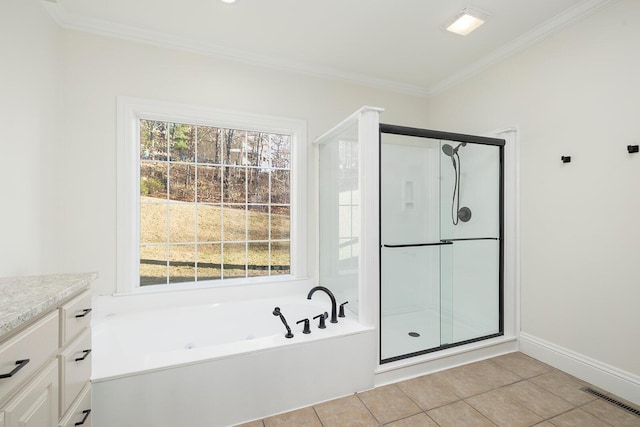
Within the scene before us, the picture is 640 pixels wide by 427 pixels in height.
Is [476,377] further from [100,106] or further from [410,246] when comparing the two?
[100,106]

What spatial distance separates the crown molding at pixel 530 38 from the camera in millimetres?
2047

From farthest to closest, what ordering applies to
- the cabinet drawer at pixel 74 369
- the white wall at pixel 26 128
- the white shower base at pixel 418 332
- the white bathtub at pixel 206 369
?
the white shower base at pixel 418 332, the white wall at pixel 26 128, the white bathtub at pixel 206 369, the cabinet drawer at pixel 74 369

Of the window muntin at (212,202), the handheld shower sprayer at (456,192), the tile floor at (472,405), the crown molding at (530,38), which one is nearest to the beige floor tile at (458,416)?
the tile floor at (472,405)

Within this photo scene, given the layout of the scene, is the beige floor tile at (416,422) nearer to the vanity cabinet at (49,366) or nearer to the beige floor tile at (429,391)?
the beige floor tile at (429,391)

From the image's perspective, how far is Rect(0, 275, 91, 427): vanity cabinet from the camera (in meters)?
0.84

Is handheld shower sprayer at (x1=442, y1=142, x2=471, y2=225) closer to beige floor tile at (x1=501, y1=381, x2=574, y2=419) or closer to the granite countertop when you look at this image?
beige floor tile at (x1=501, y1=381, x2=574, y2=419)

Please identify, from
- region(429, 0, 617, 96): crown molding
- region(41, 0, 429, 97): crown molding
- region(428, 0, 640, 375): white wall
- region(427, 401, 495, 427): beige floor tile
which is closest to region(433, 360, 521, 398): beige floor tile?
region(427, 401, 495, 427): beige floor tile

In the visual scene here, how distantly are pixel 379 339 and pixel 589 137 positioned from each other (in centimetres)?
211

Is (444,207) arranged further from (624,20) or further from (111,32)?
(111,32)

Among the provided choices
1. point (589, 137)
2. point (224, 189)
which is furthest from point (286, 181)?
point (589, 137)

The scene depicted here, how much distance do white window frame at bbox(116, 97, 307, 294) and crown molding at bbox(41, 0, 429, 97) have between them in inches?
19.8

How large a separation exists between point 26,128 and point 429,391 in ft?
10.3

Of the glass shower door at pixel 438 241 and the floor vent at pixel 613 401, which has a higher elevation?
the glass shower door at pixel 438 241

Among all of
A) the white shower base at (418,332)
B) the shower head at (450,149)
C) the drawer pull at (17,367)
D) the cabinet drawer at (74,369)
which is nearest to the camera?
the drawer pull at (17,367)
